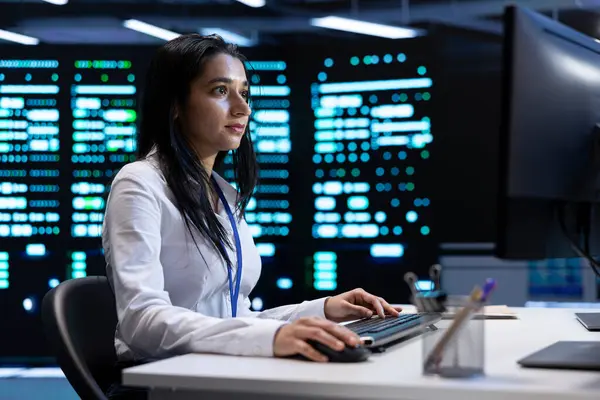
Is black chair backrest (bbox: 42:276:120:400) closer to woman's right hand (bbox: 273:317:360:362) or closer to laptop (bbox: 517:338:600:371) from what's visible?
woman's right hand (bbox: 273:317:360:362)

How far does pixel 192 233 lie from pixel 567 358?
0.80 metres

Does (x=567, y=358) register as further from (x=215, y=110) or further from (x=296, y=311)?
(x=215, y=110)

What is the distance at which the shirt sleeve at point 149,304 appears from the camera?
4.21 ft

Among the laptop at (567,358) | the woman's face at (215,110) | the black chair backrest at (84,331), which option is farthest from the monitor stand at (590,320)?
the black chair backrest at (84,331)

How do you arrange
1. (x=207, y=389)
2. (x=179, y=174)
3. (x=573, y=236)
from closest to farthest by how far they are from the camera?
(x=207, y=389)
(x=573, y=236)
(x=179, y=174)

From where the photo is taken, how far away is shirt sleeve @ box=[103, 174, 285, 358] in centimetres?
128

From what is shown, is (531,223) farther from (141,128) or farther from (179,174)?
(141,128)

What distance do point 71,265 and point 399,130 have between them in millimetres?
1775

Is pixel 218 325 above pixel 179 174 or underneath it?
underneath

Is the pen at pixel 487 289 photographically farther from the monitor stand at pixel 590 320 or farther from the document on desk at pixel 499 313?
the document on desk at pixel 499 313

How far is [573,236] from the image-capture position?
1.28 metres

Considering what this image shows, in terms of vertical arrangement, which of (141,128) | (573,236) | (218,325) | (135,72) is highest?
(135,72)

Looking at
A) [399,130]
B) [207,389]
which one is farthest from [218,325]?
[399,130]

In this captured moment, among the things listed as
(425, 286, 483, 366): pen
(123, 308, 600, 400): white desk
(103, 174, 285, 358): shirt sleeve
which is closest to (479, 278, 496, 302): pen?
(425, 286, 483, 366): pen
